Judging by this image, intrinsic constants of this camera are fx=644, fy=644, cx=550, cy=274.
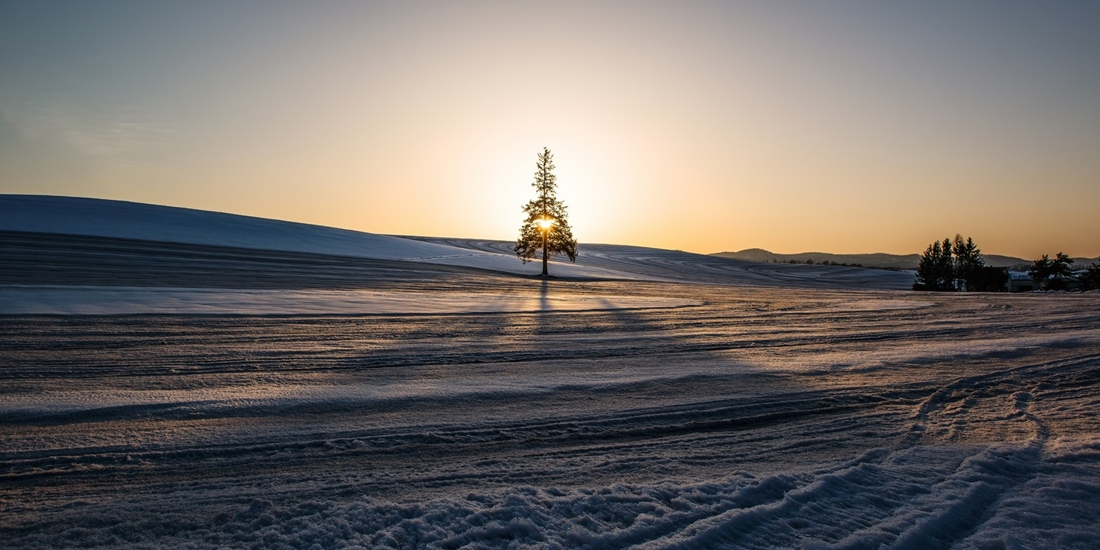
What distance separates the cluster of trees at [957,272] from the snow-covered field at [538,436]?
5663cm

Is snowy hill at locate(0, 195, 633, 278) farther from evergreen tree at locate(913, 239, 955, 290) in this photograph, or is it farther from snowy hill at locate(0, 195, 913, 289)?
evergreen tree at locate(913, 239, 955, 290)

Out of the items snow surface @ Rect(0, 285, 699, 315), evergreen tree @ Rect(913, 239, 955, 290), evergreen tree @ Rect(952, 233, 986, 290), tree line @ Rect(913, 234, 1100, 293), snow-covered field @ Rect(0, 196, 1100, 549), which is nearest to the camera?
snow-covered field @ Rect(0, 196, 1100, 549)

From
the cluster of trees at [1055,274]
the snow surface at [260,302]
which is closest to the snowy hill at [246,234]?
the cluster of trees at [1055,274]

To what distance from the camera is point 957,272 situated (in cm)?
8425

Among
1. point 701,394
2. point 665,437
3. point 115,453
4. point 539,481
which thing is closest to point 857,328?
point 701,394

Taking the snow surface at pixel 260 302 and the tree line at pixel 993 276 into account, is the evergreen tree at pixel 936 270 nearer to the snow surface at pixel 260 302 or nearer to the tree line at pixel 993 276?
the tree line at pixel 993 276

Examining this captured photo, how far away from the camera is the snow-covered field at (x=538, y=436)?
3.47 meters

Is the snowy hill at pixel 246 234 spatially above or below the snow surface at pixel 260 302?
above

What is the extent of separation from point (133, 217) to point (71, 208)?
4.83 meters

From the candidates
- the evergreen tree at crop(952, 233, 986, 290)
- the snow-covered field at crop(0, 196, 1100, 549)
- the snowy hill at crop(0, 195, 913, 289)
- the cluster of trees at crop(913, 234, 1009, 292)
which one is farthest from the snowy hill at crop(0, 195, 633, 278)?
the evergreen tree at crop(952, 233, 986, 290)

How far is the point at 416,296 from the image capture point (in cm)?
1916

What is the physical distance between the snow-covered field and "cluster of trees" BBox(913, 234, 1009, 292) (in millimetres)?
56635

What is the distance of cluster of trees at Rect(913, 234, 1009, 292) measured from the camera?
64750 millimetres

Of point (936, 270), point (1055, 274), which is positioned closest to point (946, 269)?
point (936, 270)
